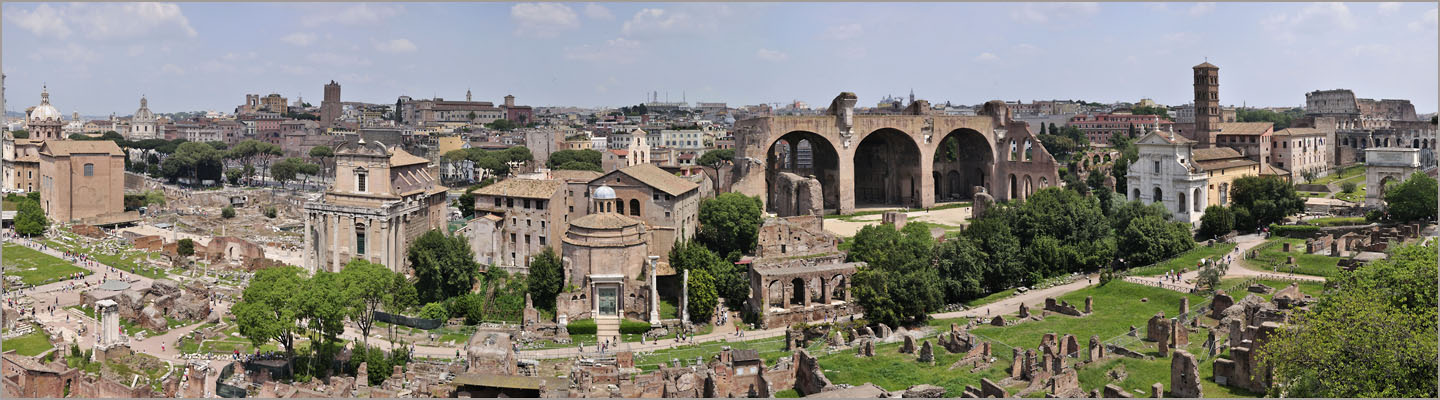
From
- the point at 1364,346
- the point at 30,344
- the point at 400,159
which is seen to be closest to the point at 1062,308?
→ the point at 1364,346

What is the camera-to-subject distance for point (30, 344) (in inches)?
1548

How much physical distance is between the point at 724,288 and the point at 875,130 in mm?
28655

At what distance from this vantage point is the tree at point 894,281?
1554 inches

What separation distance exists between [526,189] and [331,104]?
446 feet

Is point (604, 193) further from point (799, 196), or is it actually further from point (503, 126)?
point (503, 126)

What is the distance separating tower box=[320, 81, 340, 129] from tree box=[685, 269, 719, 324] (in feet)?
460

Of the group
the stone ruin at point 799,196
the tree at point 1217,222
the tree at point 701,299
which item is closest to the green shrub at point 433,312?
the tree at point 701,299

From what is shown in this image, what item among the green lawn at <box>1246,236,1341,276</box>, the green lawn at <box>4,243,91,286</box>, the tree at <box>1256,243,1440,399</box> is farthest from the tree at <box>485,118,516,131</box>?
the tree at <box>1256,243,1440,399</box>

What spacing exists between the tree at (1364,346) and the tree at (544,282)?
78.6 feet

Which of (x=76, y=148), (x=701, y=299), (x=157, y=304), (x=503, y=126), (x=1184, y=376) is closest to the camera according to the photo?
(x=1184, y=376)

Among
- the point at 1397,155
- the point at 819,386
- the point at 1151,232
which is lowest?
the point at 819,386

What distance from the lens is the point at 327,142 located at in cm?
13475

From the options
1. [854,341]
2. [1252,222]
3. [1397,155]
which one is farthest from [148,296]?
[1397,155]

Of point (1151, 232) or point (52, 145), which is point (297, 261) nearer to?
point (52, 145)
